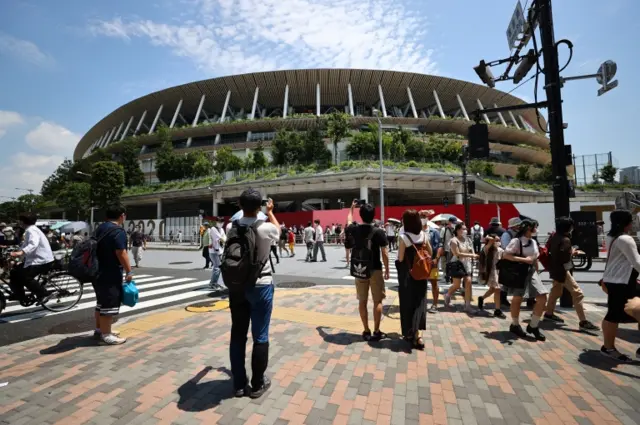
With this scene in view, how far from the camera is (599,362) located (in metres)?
3.66

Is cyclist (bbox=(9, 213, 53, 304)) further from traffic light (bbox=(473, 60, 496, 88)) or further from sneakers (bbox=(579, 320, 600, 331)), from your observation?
traffic light (bbox=(473, 60, 496, 88))

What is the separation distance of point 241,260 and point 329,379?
159cm

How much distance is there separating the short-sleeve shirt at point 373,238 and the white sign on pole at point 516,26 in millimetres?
6812

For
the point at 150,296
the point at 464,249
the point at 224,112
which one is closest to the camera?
the point at 464,249

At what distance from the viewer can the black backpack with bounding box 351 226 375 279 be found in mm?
4168

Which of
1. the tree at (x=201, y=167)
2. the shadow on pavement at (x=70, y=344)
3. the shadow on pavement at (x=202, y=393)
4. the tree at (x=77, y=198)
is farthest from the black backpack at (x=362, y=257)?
the tree at (x=77, y=198)

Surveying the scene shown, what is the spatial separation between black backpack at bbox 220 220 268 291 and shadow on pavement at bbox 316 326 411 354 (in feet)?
6.63

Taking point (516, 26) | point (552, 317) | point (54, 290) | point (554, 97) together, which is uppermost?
point (516, 26)

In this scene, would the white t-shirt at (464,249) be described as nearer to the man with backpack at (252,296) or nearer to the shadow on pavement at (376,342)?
the shadow on pavement at (376,342)

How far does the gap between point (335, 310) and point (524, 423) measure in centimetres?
357

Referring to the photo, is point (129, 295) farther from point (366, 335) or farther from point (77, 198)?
point (77, 198)

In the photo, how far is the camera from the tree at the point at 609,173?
2071 inches

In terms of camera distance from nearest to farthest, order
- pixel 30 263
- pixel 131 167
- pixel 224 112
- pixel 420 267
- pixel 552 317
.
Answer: pixel 420 267, pixel 552 317, pixel 30 263, pixel 131 167, pixel 224 112

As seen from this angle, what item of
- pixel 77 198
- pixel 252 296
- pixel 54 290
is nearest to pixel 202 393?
pixel 252 296
